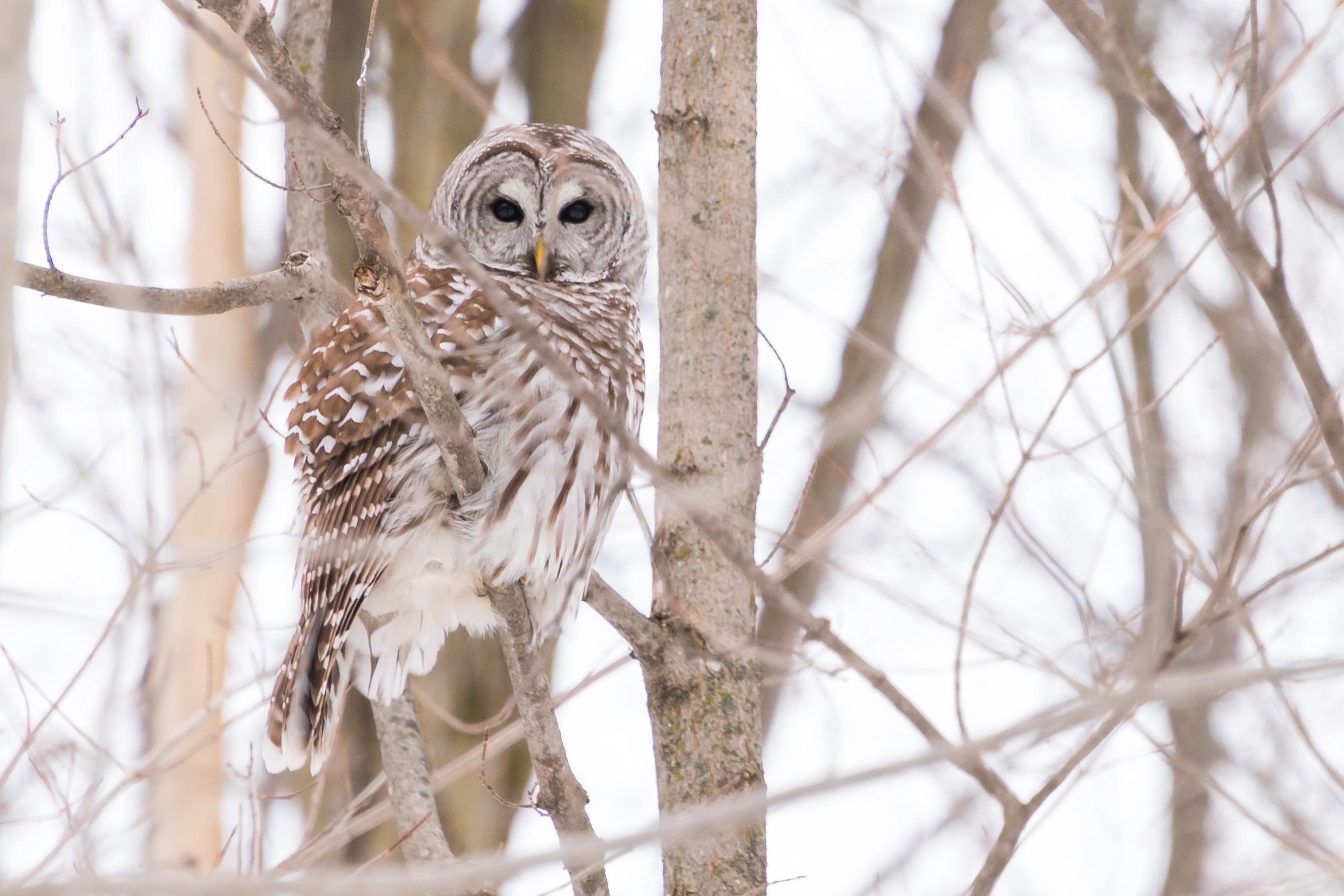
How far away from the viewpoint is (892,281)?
22.7 ft

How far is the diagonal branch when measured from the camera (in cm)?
253

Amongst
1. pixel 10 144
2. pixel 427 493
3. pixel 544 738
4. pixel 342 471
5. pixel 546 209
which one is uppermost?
pixel 546 209

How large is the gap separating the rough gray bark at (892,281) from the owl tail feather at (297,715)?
2200 mm

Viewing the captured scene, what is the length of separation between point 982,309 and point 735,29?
3.41 ft

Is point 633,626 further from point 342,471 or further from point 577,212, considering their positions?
point 577,212

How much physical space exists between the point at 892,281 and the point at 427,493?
3.70 metres

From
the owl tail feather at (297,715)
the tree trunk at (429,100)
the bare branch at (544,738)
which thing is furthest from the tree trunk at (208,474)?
the bare branch at (544,738)

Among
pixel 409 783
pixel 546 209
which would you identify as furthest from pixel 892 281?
pixel 409 783

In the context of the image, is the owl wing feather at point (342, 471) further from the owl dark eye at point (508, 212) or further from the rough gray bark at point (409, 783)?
the owl dark eye at point (508, 212)

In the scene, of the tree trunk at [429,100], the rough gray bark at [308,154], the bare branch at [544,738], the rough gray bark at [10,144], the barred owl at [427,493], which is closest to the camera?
the rough gray bark at [10,144]

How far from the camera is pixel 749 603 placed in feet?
12.3

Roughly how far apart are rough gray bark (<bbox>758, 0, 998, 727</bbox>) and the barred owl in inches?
68.2

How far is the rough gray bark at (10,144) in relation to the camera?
4.97 feet

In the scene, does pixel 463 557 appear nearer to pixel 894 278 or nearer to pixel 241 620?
pixel 241 620
